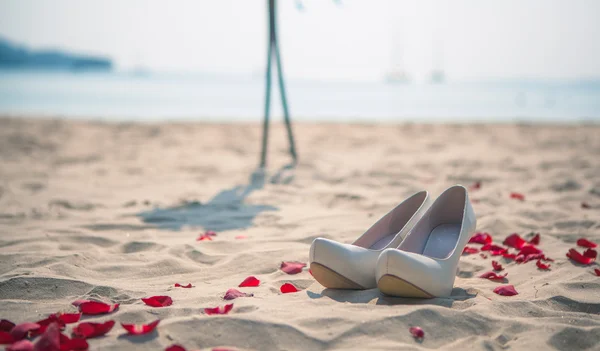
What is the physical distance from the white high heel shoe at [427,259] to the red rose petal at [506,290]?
226 mm

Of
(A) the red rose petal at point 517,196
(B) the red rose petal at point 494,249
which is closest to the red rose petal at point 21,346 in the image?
(B) the red rose petal at point 494,249

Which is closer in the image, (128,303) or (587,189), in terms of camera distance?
(128,303)

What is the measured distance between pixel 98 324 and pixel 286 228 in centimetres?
164

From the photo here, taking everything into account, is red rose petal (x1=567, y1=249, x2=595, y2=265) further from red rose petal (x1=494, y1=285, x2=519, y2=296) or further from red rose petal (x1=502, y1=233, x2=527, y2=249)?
red rose petal (x1=494, y1=285, x2=519, y2=296)

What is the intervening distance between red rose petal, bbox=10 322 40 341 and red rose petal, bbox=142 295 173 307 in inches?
15.2

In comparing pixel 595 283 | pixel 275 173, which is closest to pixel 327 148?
pixel 275 173

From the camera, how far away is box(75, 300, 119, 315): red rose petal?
6.23 feet

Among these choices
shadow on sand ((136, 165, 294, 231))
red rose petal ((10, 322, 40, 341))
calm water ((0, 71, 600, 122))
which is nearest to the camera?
red rose petal ((10, 322, 40, 341))

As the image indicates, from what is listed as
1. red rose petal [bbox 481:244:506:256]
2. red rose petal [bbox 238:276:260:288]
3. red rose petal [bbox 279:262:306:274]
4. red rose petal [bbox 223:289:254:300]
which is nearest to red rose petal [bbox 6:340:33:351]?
red rose petal [bbox 223:289:254:300]

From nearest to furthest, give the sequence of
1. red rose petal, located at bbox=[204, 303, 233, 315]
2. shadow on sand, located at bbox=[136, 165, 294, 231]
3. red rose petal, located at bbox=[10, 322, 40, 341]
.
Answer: red rose petal, located at bbox=[10, 322, 40, 341], red rose petal, located at bbox=[204, 303, 233, 315], shadow on sand, located at bbox=[136, 165, 294, 231]

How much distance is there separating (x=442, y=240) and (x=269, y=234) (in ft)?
3.59

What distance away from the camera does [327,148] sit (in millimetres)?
7512

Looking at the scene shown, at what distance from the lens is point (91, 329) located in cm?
170

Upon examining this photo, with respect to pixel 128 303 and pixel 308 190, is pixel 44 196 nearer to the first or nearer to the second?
pixel 308 190
